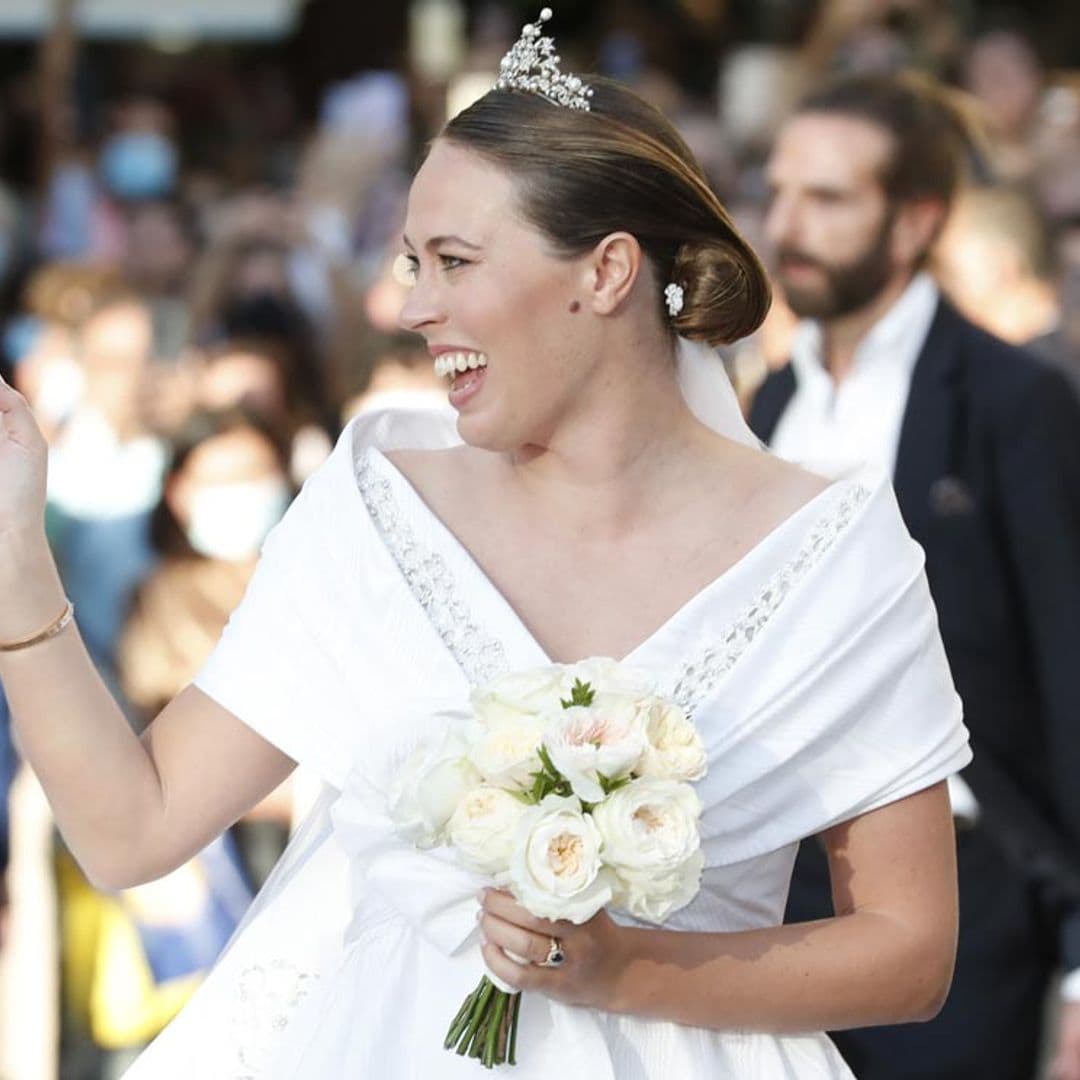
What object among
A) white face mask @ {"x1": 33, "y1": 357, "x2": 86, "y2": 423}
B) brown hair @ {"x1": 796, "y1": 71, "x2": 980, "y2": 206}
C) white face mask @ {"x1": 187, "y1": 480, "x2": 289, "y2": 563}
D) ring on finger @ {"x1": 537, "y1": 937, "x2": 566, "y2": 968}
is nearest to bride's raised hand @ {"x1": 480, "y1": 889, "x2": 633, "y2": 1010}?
ring on finger @ {"x1": 537, "y1": 937, "x2": 566, "y2": 968}

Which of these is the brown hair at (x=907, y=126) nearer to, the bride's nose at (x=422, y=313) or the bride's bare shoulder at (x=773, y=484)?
the bride's bare shoulder at (x=773, y=484)

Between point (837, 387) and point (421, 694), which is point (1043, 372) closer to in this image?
point (837, 387)

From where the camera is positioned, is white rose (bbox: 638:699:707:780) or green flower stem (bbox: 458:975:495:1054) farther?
green flower stem (bbox: 458:975:495:1054)

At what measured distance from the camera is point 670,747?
283 cm

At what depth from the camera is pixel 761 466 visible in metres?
3.47

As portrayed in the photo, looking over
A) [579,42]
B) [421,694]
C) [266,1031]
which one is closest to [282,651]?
[421,694]

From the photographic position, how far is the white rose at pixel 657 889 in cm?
275

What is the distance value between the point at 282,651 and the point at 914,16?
1000cm

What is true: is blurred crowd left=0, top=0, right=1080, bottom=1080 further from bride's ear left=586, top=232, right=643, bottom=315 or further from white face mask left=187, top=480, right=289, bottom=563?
bride's ear left=586, top=232, right=643, bottom=315

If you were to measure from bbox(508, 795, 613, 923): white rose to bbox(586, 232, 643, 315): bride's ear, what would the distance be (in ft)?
2.75

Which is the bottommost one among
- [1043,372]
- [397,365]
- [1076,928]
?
[1076,928]

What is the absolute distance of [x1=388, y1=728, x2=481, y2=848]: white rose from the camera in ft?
9.27

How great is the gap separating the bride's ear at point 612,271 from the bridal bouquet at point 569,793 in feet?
2.04

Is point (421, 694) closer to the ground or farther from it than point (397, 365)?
farther from it
